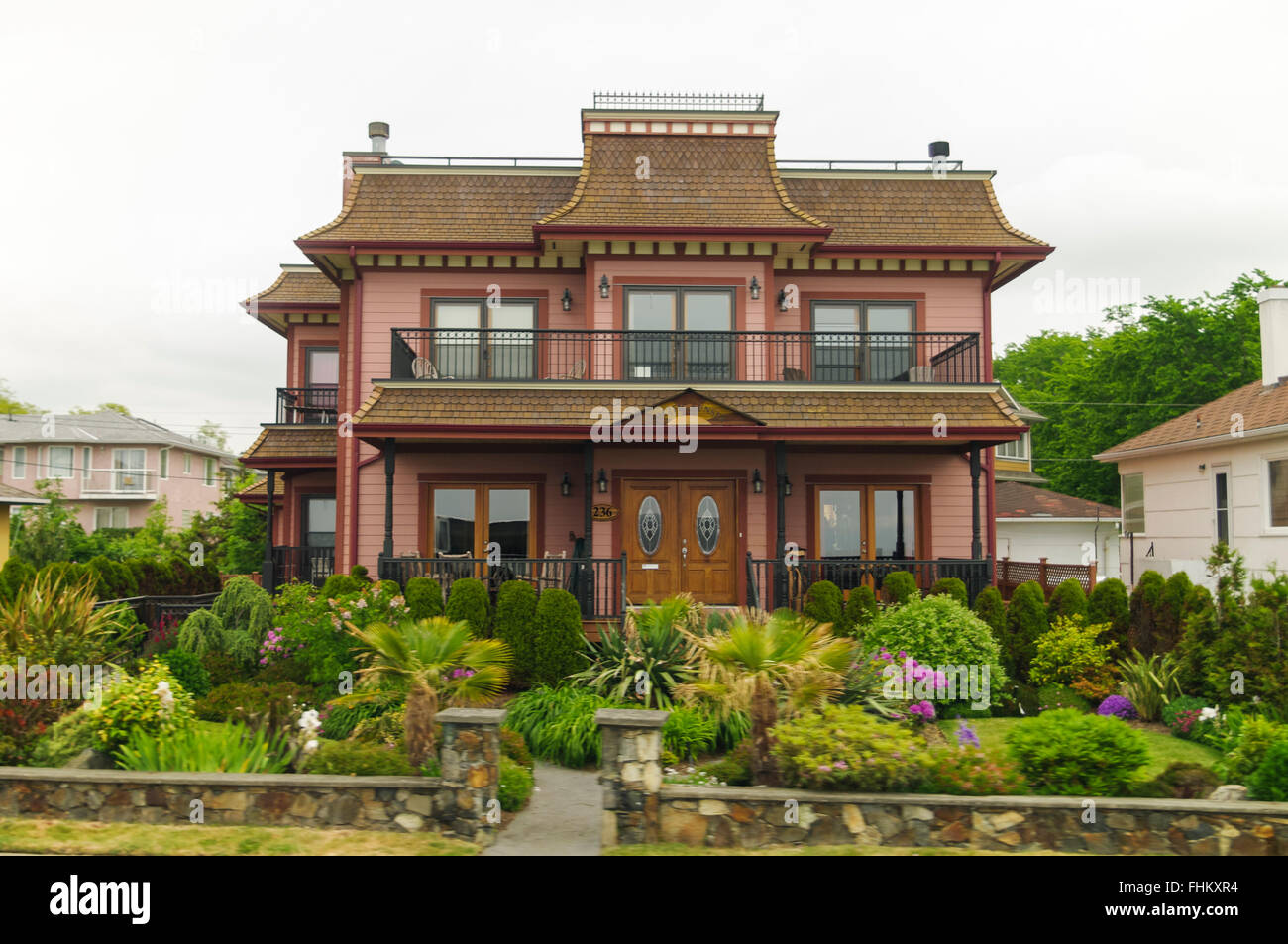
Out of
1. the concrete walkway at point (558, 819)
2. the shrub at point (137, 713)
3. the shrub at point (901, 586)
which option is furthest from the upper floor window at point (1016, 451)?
the shrub at point (137, 713)

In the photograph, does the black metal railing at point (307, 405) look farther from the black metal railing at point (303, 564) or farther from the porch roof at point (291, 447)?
the black metal railing at point (303, 564)

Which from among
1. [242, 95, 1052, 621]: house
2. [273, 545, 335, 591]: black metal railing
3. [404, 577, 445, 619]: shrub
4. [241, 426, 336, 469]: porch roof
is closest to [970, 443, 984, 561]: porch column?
[242, 95, 1052, 621]: house

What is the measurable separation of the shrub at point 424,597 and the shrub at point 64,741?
4.44 m

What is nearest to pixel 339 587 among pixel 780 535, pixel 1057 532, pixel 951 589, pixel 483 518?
pixel 483 518

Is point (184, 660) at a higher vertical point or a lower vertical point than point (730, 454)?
lower

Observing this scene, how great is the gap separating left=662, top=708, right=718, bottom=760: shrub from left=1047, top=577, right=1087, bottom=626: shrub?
5.60 metres

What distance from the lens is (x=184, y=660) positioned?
36.8 feet

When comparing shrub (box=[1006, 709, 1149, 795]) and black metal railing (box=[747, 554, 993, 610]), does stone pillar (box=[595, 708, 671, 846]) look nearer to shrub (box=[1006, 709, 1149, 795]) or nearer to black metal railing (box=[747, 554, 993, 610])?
shrub (box=[1006, 709, 1149, 795])

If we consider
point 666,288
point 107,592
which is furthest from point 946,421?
point 107,592

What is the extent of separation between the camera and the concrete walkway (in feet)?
21.4

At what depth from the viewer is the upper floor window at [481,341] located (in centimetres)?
1536
